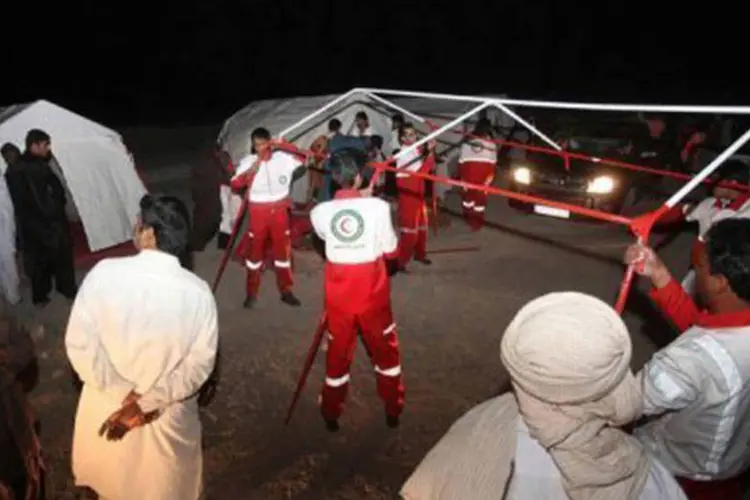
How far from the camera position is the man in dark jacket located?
678cm

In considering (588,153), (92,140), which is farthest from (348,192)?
(588,153)

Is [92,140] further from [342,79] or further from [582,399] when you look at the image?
[342,79]

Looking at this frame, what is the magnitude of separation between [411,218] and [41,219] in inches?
174

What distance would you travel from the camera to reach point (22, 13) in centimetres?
2781

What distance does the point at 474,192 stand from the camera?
10.2 meters

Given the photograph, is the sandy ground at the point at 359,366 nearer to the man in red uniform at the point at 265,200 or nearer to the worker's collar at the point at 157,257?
the man in red uniform at the point at 265,200

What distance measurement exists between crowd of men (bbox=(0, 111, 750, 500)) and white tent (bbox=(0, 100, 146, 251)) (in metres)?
3.09

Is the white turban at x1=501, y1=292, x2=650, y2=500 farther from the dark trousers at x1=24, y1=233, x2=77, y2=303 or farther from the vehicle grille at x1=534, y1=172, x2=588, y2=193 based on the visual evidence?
the vehicle grille at x1=534, y1=172, x2=588, y2=193

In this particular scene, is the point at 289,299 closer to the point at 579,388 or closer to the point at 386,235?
the point at 386,235

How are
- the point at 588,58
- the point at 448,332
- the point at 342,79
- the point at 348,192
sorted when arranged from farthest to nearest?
the point at 588,58 → the point at 342,79 → the point at 448,332 → the point at 348,192

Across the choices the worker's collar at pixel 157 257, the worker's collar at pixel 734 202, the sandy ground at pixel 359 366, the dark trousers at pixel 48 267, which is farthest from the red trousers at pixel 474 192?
the worker's collar at pixel 157 257

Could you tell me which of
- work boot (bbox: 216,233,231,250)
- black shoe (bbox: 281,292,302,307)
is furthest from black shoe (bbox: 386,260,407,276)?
work boot (bbox: 216,233,231,250)

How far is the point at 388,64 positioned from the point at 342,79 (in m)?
4.07

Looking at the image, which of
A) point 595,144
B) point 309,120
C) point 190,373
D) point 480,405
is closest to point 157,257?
point 190,373
